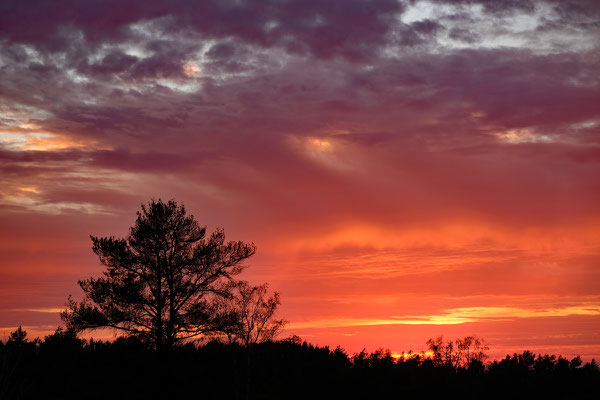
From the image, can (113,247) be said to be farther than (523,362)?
Yes

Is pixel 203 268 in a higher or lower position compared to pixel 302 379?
higher

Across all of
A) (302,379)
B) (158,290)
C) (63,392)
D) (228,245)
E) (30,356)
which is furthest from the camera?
(228,245)

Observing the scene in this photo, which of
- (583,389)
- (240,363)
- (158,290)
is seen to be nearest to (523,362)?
(583,389)

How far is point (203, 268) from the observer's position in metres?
34.8

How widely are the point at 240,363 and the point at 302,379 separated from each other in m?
4.01

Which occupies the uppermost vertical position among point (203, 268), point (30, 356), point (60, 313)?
point (203, 268)

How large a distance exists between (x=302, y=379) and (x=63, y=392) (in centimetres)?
1054

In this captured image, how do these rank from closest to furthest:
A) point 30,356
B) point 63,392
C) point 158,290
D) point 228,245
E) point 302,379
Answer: point 63,392, point 302,379, point 30,356, point 158,290, point 228,245

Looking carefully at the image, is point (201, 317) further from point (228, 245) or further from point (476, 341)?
point (476, 341)

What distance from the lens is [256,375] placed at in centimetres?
2905

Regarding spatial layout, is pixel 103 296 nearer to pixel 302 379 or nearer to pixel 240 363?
pixel 240 363

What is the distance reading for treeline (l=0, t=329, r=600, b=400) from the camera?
85.3 feet

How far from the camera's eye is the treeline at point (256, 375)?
26.0m

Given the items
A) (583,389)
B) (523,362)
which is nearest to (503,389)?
(583,389)
